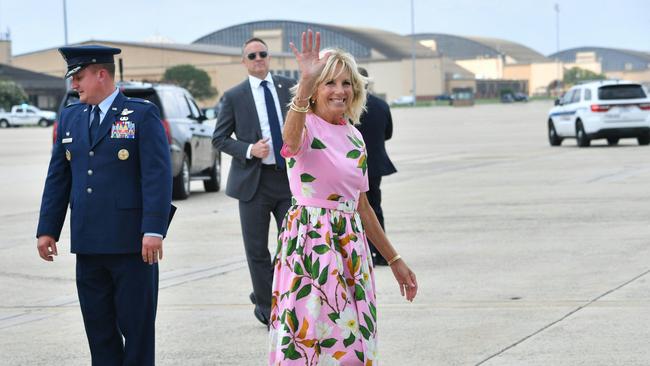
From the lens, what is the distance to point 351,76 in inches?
201

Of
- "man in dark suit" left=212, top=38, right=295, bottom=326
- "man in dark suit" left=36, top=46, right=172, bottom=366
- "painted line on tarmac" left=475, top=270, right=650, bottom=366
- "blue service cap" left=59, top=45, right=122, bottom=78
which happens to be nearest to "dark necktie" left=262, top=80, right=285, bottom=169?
"man in dark suit" left=212, top=38, right=295, bottom=326

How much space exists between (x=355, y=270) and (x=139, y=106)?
1.26 meters

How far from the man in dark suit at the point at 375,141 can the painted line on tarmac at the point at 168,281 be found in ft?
4.28

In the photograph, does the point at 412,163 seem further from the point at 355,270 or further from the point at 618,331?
the point at 355,270

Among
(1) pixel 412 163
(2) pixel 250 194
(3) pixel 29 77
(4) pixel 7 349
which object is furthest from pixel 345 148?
(3) pixel 29 77

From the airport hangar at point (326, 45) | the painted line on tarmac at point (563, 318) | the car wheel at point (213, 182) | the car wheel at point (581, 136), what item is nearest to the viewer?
the painted line on tarmac at point (563, 318)

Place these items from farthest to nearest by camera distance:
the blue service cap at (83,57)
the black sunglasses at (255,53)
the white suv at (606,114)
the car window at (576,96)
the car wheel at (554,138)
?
the car wheel at (554,138) → the car window at (576,96) → the white suv at (606,114) → the black sunglasses at (255,53) → the blue service cap at (83,57)

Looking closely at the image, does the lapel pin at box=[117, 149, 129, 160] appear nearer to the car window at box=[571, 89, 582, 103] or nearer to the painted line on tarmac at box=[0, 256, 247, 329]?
the painted line on tarmac at box=[0, 256, 247, 329]

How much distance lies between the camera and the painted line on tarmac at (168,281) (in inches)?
342

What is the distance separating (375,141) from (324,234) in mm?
5907

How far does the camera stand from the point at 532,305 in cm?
860

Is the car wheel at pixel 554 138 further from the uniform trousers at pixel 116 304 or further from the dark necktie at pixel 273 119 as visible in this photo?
the uniform trousers at pixel 116 304

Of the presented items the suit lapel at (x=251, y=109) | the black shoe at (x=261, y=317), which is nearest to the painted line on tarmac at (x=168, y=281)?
the black shoe at (x=261, y=317)

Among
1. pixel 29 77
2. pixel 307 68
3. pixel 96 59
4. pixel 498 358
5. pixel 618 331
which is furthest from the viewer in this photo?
pixel 29 77
